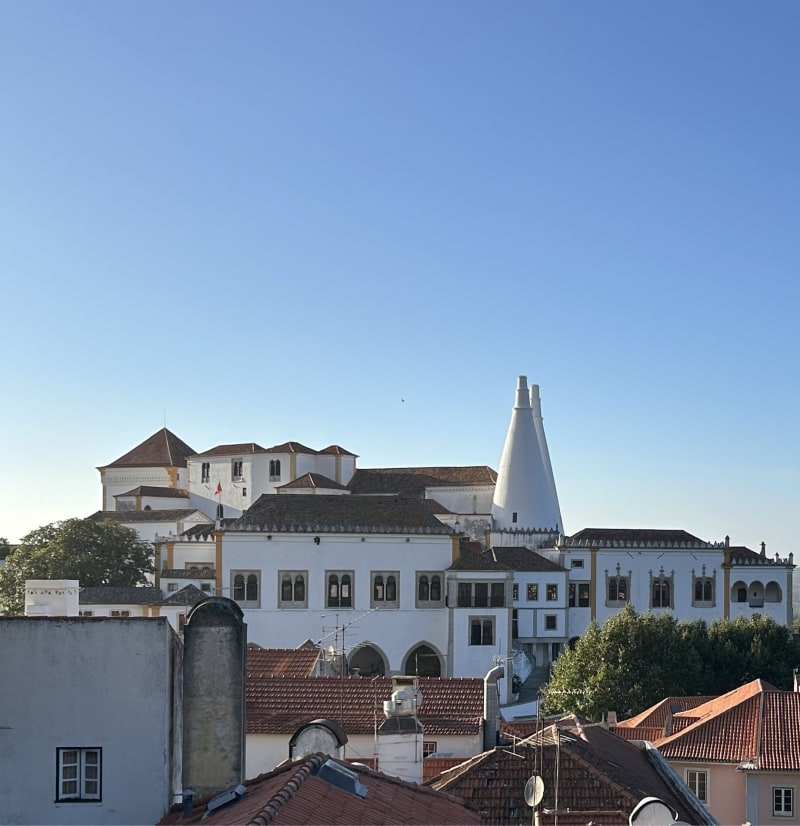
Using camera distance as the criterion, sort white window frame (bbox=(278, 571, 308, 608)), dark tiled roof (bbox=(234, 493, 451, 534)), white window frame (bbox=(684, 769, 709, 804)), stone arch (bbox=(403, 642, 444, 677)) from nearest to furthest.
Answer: white window frame (bbox=(684, 769, 709, 804))
white window frame (bbox=(278, 571, 308, 608))
stone arch (bbox=(403, 642, 444, 677))
dark tiled roof (bbox=(234, 493, 451, 534))

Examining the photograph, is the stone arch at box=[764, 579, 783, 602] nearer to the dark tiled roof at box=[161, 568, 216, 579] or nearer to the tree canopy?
the tree canopy

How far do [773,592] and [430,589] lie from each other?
809 inches

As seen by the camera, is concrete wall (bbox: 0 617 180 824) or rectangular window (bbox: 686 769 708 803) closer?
concrete wall (bbox: 0 617 180 824)


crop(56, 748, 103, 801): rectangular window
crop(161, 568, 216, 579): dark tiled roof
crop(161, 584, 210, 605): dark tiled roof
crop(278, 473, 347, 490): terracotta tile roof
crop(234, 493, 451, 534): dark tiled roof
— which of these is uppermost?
crop(278, 473, 347, 490): terracotta tile roof

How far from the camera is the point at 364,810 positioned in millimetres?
11531

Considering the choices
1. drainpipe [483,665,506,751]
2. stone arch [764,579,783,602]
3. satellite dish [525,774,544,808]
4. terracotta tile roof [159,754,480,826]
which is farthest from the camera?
stone arch [764,579,783,602]

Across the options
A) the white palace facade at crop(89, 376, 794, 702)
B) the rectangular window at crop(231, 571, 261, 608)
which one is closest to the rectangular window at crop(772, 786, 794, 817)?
the white palace facade at crop(89, 376, 794, 702)

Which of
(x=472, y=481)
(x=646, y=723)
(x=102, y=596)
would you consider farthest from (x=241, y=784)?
(x=472, y=481)

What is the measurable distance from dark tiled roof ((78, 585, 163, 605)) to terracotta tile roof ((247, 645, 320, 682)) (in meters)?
30.4

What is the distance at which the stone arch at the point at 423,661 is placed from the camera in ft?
178

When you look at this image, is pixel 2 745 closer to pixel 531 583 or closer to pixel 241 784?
pixel 241 784

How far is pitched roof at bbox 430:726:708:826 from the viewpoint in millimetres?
16141

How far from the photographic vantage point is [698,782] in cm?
2716

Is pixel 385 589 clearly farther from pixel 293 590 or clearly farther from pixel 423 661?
pixel 293 590
